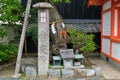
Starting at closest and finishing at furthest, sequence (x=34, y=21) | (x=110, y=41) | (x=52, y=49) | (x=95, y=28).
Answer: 1. (x=52, y=49)
2. (x=110, y=41)
3. (x=34, y=21)
4. (x=95, y=28)

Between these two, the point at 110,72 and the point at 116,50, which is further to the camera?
the point at 116,50

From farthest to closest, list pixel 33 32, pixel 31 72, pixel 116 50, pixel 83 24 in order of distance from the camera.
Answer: pixel 83 24
pixel 33 32
pixel 116 50
pixel 31 72

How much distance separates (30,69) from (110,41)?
13.5 ft

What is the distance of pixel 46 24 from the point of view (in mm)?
8031

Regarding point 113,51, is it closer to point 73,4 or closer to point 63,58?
point 63,58

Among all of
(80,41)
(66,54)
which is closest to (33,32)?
(80,41)

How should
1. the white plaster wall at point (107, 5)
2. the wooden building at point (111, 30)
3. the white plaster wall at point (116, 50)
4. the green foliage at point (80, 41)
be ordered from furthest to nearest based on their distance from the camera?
1. the white plaster wall at point (107, 5)
2. the wooden building at point (111, 30)
3. the white plaster wall at point (116, 50)
4. the green foliage at point (80, 41)

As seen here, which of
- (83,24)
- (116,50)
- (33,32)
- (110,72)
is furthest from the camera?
(83,24)

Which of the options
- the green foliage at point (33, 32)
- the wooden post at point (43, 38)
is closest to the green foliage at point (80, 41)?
the wooden post at point (43, 38)

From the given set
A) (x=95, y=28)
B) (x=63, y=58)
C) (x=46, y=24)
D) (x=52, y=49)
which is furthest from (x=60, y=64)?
(x=95, y=28)

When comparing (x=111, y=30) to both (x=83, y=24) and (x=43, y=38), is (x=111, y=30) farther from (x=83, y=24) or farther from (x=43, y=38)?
(x=43, y=38)

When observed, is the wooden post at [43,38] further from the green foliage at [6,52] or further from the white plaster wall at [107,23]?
the white plaster wall at [107,23]

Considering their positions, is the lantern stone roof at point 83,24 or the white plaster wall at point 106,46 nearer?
the white plaster wall at point 106,46

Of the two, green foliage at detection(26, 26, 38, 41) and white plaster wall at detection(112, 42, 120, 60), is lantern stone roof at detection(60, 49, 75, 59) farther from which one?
green foliage at detection(26, 26, 38, 41)
